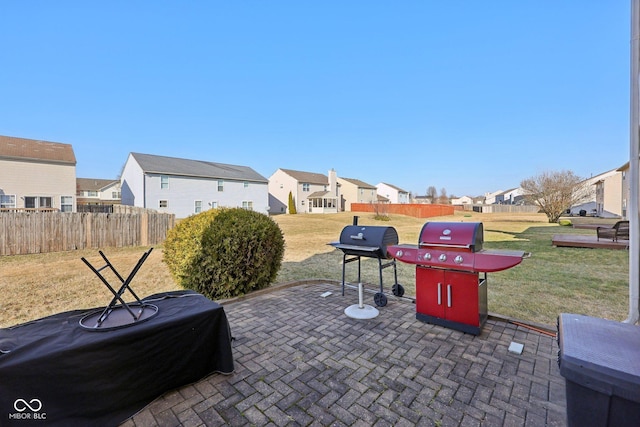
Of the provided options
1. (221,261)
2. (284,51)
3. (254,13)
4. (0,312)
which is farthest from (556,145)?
(0,312)

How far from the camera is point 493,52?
1122cm

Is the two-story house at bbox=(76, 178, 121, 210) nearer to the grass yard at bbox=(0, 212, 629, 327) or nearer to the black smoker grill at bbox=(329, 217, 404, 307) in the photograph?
the grass yard at bbox=(0, 212, 629, 327)

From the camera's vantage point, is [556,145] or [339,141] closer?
[556,145]

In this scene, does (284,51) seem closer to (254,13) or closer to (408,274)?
(254,13)

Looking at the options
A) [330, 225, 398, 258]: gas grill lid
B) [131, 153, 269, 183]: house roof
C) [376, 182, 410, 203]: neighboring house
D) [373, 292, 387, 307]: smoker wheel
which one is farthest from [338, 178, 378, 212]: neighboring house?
[373, 292, 387, 307]: smoker wheel

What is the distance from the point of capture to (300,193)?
3688 centimetres

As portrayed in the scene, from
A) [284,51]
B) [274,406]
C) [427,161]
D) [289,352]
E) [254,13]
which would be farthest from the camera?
[427,161]

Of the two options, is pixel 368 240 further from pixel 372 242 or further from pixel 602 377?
pixel 602 377

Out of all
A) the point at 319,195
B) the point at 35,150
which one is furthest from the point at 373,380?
the point at 319,195

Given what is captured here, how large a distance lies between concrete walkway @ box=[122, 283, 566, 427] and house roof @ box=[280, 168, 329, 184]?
3395 centimetres

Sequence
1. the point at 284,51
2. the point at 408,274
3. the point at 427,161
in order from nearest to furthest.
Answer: the point at 408,274 < the point at 284,51 < the point at 427,161

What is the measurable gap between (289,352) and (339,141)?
26.4 m

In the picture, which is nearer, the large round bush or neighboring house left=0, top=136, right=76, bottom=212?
the large round bush

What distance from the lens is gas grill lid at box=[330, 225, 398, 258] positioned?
13.2 ft
